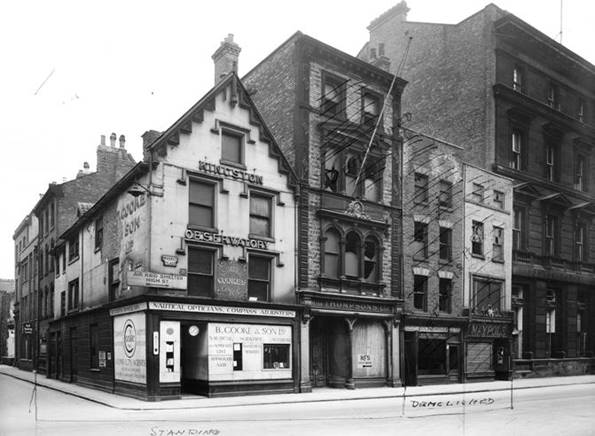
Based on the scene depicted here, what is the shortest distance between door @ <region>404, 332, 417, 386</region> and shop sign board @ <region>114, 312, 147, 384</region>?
43.3 feet

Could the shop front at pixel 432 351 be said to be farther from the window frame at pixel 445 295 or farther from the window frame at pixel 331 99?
the window frame at pixel 331 99

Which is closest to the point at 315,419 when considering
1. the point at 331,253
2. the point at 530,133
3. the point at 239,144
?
the point at 331,253

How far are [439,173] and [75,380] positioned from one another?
21.9m

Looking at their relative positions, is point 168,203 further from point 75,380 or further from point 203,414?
point 75,380

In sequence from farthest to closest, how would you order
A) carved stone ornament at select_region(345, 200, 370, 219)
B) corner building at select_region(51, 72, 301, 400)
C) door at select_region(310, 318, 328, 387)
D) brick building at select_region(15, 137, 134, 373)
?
1. brick building at select_region(15, 137, 134, 373)
2. carved stone ornament at select_region(345, 200, 370, 219)
3. door at select_region(310, 318, 328, 387)
4. corner building at select_region(51, 72, 301, 400)

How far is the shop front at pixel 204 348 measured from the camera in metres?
21.0

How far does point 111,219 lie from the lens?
86.6ft

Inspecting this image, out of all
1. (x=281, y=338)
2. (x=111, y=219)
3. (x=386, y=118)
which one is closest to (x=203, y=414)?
(x=281, y=338)

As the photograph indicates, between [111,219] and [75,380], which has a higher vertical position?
[111,219]

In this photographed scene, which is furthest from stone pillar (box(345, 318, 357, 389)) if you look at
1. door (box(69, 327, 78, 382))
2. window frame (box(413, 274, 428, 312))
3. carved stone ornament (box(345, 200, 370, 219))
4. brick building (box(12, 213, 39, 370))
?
brick building (box(12, 213, 39, 370))

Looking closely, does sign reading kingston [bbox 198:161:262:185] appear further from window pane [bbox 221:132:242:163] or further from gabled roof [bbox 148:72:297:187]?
gabled roof [bbox 148:72:297:187]

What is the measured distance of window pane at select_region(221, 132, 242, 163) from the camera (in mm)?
24422

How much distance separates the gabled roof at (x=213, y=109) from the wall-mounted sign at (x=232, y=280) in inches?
183

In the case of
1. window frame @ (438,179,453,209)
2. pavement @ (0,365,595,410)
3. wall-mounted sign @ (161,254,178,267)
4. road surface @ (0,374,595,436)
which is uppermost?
window frame @ (438,179,453,209)
